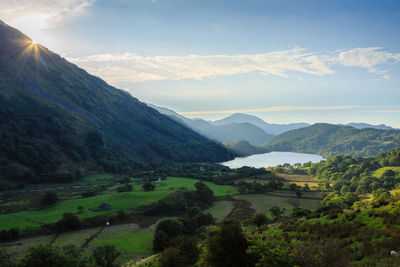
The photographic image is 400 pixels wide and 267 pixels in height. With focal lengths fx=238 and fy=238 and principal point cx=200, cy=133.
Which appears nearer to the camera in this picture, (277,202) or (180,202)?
(180,202)

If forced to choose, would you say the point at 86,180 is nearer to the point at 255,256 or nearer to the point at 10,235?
the point at 10,235

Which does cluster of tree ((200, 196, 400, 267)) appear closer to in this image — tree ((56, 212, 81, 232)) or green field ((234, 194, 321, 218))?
tree ((56, 212, 81, 232))

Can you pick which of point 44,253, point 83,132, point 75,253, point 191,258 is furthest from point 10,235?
point 83,132

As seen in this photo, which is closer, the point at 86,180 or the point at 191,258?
the point at 191,258

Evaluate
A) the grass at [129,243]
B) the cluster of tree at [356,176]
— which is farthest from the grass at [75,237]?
the cluster of tree at [356,176]

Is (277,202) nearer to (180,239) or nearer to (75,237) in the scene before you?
(180,239)

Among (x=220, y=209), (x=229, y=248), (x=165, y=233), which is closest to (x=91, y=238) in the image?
(x=165, y=233)

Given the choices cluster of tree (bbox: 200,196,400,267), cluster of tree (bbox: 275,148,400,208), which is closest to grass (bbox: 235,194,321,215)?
cluster of tree (bbox: 275,148,400,208)
